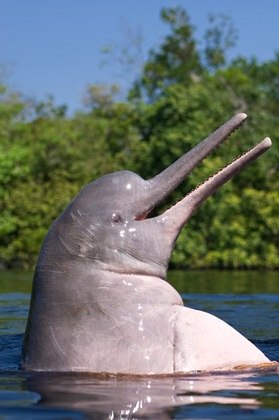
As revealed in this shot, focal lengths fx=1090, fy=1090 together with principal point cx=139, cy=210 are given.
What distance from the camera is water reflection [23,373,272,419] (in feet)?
16.9

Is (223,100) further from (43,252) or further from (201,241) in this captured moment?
(43,252)

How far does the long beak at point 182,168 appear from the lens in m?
6.60

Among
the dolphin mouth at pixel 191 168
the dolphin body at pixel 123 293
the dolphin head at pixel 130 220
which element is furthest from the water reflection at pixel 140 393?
the dolphin mouth at pixel 191 168

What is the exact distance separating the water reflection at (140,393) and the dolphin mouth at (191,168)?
3.45 feet

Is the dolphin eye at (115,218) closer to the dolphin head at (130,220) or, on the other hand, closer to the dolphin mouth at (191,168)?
the dolphin head at (130,220)

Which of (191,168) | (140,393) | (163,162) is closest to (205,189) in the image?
(191,168)

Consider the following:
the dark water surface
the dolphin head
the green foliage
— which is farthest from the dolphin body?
the green foliage

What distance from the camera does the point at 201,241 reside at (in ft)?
125

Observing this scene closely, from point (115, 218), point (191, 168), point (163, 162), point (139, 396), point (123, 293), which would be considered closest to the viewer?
point (139, 396)

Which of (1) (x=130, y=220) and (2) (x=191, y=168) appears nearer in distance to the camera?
(1) (x=130, y=220)

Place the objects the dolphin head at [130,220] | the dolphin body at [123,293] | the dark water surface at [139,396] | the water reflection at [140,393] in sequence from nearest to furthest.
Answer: the dark water surface at [139,396] < the water reflection at [140,393] < the dolphin body at [123,293] < the dolphin head at [130,220]

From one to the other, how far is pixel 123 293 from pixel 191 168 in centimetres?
90

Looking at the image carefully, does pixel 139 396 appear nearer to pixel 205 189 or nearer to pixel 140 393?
pixel 140 393

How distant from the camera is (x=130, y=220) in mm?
6523
